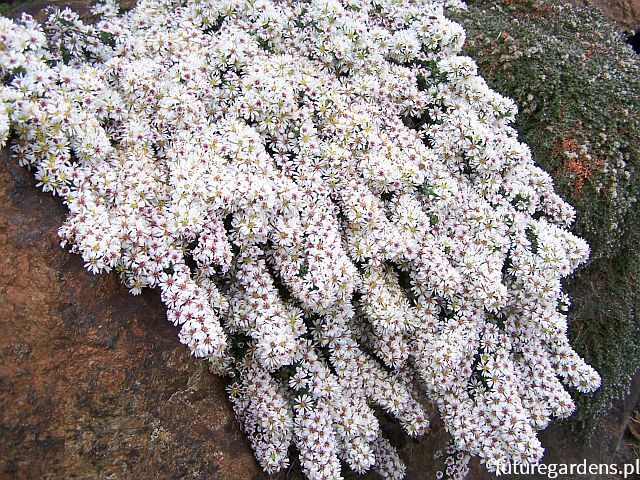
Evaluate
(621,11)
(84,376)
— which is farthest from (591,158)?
(84,376)

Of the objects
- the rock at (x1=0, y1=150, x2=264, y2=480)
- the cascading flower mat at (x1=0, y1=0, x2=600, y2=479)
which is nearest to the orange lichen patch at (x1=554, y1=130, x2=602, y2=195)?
the cascading flower mat at (x1=0, y1=0, x2=600, y2=479)

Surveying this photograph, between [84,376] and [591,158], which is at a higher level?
[591,158]

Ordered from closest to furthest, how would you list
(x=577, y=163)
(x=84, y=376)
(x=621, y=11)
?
(x=84, y=376)
(x=577, y=163)
(x=621, y=11)

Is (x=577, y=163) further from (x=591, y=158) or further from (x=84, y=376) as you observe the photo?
(x=84, y=376)

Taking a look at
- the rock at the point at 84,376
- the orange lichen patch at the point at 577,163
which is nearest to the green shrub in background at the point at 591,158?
the orange lichen patch at the point at 577,163

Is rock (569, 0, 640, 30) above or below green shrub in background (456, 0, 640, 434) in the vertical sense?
above

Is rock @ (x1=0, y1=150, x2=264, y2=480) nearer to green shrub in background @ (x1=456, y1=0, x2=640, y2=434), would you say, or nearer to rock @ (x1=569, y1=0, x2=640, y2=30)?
green shrub in background @ (x1=456, y1=0, x2=640, y2=434)
